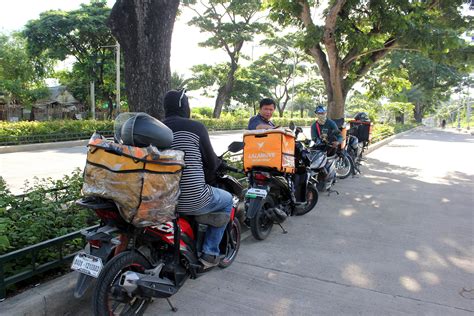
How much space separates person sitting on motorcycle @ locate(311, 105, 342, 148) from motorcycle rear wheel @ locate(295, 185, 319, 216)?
70.2 inches

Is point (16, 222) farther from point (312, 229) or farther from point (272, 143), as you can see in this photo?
point (312, 229)

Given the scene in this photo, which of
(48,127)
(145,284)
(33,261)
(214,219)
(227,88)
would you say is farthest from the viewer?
(227,88)

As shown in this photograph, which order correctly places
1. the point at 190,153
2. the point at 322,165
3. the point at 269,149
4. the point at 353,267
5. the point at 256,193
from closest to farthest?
the point at 190,153 < the point at 353,267 < the point at 256,193 < the point at 269,149 < the point at 322,165

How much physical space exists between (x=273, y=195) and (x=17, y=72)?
118 ft

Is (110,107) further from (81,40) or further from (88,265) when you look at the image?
(88,265)

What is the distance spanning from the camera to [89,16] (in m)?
23.0

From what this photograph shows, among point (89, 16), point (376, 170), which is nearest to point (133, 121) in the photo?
point (376, 170)

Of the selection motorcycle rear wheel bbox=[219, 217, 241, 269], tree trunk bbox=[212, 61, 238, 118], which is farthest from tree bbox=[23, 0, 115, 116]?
motorcycle rear wheel bbox=[219, 217, 241, 269]

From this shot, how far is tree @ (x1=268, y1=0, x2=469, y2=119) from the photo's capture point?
9.95 meters

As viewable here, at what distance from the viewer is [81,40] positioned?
24344 millimetres

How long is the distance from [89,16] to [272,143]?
22397 mm

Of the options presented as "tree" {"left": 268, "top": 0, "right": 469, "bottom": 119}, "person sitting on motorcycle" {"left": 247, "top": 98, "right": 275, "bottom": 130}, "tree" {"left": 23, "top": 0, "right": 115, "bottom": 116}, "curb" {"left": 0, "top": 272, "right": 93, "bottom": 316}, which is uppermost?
"tree" {"left": 23, "top": 0, "right": 115, "bottom": 116}

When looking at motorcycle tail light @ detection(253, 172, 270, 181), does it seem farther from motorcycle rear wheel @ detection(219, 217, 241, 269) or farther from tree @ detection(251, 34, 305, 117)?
tree @ detection(251, 34, 305, 117)

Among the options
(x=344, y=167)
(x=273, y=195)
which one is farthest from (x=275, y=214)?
(x=344, y=167)
